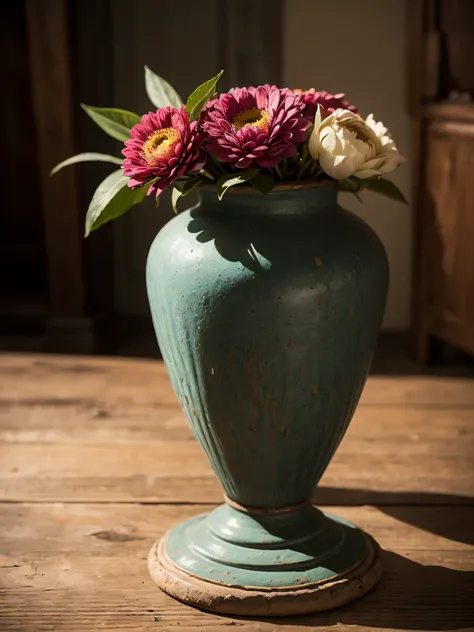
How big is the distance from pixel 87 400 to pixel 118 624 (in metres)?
1.08

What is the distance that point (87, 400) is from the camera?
7.66ft

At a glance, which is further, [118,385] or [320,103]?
[118,385]

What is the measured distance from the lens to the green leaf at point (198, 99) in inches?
50.2

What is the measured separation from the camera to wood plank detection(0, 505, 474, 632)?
4.28 ft

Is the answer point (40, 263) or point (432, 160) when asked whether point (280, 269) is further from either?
point (40, 263)

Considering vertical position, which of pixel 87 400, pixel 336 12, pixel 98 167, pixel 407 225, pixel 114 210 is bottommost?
pixel 87 400

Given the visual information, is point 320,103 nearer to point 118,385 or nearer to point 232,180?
point 232,180

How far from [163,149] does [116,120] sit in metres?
0.20

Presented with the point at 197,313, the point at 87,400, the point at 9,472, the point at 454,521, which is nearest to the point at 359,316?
the point at 197,313

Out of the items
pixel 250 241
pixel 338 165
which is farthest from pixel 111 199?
pixel 338 165

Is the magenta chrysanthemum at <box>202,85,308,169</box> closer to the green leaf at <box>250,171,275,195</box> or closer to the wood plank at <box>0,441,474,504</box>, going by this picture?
the green leaf at <box>250,171,275,195</box>

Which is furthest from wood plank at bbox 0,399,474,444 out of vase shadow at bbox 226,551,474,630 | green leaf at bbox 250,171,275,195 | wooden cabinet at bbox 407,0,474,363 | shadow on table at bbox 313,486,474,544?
green leaf at bbox 250,171,275,195

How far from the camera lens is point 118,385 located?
8.08ft

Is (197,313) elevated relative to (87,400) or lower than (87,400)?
elevated
